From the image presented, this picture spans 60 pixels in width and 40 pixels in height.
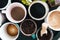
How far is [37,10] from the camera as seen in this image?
0.87 m

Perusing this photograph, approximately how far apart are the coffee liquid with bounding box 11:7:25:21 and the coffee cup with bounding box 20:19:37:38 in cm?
3

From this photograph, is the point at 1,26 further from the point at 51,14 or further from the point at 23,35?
the point at 51,14

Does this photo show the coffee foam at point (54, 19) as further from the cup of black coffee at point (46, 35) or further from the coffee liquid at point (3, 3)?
the coffee liquid at point (3, 3)

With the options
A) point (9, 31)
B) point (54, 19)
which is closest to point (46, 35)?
point (54, 19)

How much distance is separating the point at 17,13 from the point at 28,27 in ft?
0.26

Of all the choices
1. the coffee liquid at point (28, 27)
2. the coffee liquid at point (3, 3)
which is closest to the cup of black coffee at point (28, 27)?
the coffee liquid at point (28, 27)

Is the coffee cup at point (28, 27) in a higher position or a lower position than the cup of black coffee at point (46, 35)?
higher

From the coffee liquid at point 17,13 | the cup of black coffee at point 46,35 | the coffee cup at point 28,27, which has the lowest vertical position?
the cup of black coffee at point 46,35

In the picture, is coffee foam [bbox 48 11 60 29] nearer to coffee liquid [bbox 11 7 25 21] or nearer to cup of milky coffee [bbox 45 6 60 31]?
cup of milky coffee [bbox 45 6 60 31]

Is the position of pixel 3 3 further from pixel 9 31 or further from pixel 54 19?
pixel 54 19

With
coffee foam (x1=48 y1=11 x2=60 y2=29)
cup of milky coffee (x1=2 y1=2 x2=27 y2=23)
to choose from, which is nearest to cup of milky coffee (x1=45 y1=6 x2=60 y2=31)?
coffee foam (x1=48 y1=11 x2=60 y2=29)

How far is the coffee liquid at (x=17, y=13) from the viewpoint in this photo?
896 millimetres

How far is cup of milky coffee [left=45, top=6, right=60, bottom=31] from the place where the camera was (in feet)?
2.76

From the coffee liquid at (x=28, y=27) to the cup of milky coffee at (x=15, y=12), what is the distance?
3 centimetres
